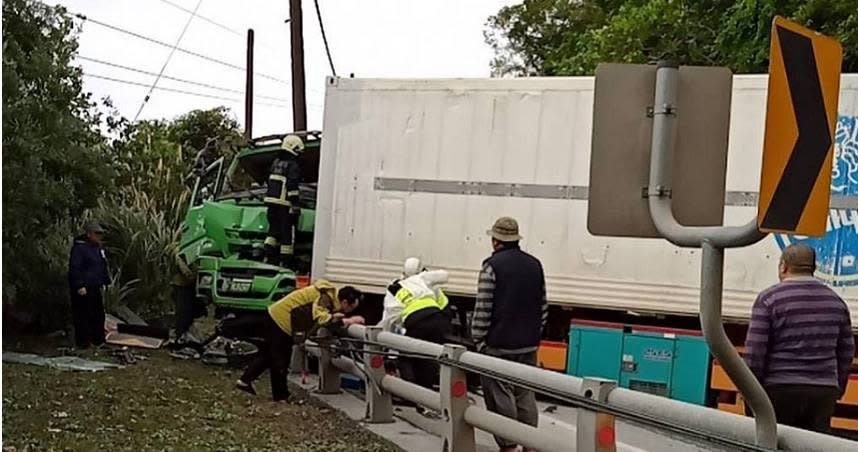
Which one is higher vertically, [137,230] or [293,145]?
[293,145]

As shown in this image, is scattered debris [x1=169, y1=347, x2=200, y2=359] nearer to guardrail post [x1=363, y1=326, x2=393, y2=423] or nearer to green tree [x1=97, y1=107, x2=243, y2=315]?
green tree [x1=97, y1=107, x2=243, y2=315]

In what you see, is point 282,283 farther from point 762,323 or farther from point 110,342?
point 762,323

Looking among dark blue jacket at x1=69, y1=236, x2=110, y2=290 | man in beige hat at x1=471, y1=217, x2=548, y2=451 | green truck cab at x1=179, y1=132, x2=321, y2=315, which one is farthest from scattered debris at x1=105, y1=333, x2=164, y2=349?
man in beige hat at x1=471, y1=217, x2=548, y2=451

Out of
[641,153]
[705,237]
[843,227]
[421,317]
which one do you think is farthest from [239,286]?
[705,237]

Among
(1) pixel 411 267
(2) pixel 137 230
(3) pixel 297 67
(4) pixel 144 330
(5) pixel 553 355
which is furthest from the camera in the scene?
(3) pixel 297 67

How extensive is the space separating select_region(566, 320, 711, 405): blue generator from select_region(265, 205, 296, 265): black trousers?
340 centimetres

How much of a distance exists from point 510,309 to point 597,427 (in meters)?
2.15

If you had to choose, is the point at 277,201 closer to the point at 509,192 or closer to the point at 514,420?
the point at 509,192

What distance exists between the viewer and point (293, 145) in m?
12.1

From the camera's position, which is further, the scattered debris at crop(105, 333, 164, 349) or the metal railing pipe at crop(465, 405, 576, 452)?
the scattered debris at crop(105, 333, 164, 349)

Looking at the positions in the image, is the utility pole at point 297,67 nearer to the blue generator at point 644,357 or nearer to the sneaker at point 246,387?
the sneaker at point 246,387

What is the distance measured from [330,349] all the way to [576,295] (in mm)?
2429

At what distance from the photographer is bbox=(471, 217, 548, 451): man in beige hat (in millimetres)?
7355

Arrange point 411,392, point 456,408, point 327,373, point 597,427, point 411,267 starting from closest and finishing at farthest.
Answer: point 597,427
point 456,408
point 411,392
point 327,373
point 411,267
